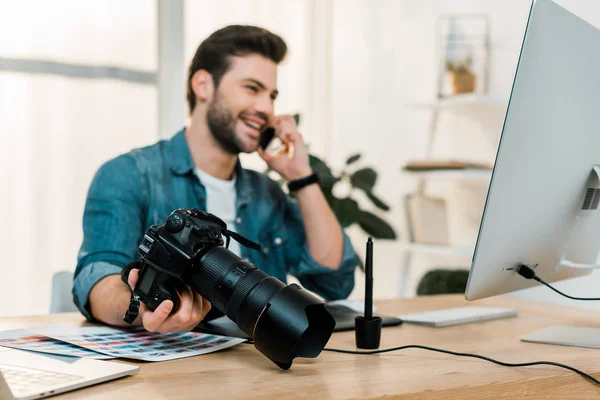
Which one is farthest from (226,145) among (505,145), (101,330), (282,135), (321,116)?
(321,116)

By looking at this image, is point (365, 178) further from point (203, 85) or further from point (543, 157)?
point (543, 157)

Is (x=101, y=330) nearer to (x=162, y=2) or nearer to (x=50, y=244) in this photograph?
(x=50, y=244)

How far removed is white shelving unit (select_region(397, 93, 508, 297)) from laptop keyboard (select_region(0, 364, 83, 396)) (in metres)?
1.79

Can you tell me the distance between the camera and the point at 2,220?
2.29 meters

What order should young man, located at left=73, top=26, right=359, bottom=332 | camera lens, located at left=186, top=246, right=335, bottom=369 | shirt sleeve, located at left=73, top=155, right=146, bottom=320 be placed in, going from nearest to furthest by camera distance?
camera lens, located at left=186, top=246, right=335, bottom=369, shirt sleeve, located at left=73, top=155, right=146, bottom=320, young man, located at left=73, top=26, right=359, bottom=332

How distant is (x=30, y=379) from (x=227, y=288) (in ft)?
0.79

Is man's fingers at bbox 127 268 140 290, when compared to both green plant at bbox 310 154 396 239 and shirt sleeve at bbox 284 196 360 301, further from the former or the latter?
green plant at bbox 310 154 396 239

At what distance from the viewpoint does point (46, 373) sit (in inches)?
27.8

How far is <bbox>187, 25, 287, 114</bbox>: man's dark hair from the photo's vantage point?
1512 mm

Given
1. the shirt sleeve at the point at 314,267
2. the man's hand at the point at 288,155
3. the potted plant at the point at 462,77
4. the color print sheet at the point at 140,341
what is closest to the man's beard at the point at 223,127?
the man's hand at the point at 288,155

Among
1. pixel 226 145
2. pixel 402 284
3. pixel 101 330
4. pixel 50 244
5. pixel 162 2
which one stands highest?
pixel 162 2

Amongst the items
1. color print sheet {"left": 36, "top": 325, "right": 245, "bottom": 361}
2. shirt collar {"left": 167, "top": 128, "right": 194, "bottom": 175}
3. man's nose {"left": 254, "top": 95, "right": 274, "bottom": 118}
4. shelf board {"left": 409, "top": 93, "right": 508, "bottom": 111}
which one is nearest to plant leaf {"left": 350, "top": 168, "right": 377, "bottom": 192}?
shelf board {"left": 409, "top": 93, "right": 508, "bottom": 111}

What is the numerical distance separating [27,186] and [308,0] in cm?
151

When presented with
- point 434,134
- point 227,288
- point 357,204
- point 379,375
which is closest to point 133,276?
point 227,288
